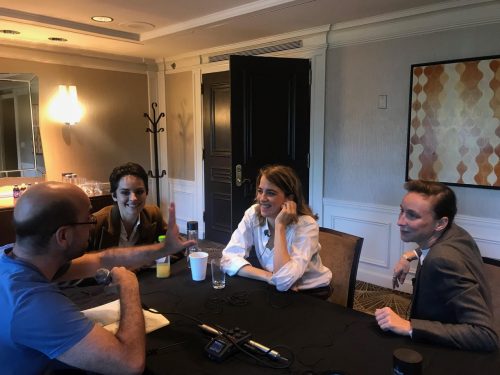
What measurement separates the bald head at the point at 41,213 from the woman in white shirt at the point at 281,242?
95 centimetres

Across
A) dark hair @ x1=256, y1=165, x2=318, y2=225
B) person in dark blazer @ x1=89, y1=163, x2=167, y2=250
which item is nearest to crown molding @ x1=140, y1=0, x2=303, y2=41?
dark hair @ x1=256, y1=165, x2=318, y2=225

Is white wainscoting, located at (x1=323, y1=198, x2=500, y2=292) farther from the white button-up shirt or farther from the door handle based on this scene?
the white button-up shirt

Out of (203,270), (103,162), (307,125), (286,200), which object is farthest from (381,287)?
(103,162)

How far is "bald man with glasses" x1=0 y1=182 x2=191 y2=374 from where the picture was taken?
3.47 feet

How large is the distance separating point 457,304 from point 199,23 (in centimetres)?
325

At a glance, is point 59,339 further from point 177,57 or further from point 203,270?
point 177,57

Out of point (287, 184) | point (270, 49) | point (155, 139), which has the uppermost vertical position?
point (270, 49)

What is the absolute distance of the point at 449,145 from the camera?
10.4 ft

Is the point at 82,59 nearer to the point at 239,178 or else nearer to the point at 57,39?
the point at 57,39

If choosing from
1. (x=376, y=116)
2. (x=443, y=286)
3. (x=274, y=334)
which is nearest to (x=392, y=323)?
(x=443, y=286)

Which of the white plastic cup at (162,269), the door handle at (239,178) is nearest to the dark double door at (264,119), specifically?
the door handle at (239,178)

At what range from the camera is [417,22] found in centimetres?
325

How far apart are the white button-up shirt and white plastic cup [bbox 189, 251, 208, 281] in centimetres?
14

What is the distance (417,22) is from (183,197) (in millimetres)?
3548
